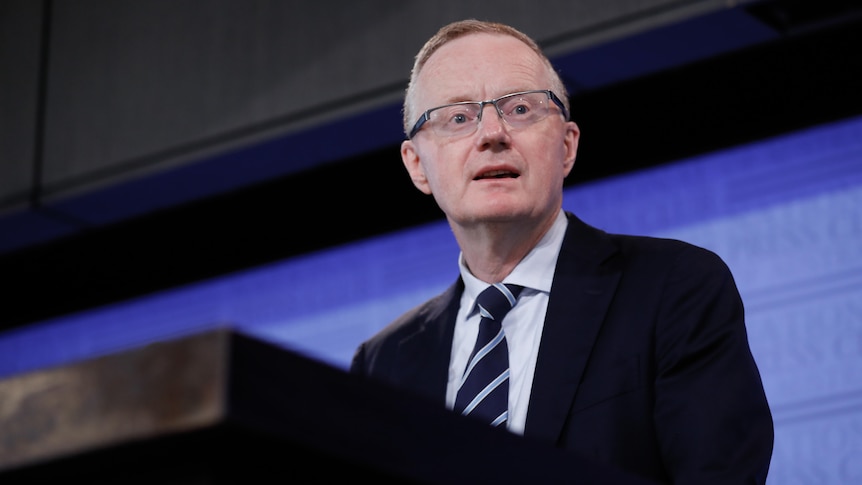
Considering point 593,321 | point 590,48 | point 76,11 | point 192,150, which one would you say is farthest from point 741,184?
point 76,11

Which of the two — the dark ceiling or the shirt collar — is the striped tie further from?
the dark ceiling

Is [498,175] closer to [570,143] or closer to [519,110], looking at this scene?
[519,110]

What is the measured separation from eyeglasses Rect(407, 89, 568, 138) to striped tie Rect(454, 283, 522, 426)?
26 centimetres

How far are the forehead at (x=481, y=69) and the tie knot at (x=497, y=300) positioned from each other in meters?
0.31

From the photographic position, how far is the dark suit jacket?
1.28 metres

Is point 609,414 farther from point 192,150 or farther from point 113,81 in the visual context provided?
point 113,81

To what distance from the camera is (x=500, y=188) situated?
1640 mm

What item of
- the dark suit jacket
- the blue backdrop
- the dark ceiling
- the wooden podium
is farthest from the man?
the dark ceiling

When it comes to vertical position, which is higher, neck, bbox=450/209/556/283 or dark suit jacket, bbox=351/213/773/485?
neck, bbox=450/209/556/283

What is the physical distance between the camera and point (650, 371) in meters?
1.41

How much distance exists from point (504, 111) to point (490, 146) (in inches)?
3.2

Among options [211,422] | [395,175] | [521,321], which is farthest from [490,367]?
[395,175]

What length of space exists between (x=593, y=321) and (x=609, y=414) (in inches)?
5.8

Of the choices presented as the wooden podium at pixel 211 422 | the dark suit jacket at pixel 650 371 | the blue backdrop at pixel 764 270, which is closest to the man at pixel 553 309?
the dark suit jacket at pixel 650 371
